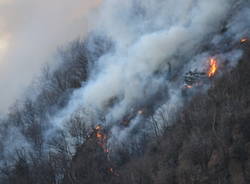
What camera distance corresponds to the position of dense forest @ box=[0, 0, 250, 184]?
31.4 meters

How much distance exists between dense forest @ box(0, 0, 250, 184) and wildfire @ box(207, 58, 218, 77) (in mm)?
121

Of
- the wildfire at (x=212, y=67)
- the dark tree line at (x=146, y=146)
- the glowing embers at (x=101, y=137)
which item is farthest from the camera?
the glowing embers at (x=101, y=137)

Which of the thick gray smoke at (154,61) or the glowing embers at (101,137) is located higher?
the thick gray smoke at (154,61)

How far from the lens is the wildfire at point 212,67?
40344 mm

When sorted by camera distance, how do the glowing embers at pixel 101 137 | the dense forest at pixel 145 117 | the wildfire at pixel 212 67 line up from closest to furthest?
the dense forest at pixel 145 117 < the wildfire at pixel 212 67 < the glowing embers at pixel 101 137

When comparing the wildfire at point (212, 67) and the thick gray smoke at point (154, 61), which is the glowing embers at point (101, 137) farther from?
the wildfire at point (212, 67)

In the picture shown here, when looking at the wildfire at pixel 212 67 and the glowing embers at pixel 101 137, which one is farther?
the glowing embers at pixel 101 137

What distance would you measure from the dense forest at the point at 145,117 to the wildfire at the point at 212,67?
4.8 inches

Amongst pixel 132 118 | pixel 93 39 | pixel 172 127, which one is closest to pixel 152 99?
pixel 132 118

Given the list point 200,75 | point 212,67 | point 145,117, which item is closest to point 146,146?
point 145,117

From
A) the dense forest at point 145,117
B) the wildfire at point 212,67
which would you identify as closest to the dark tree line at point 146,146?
the dense forest at point 145,117

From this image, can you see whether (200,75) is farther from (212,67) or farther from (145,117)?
(145,117)

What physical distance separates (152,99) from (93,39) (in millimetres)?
19326

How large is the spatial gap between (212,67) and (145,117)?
410 inches
